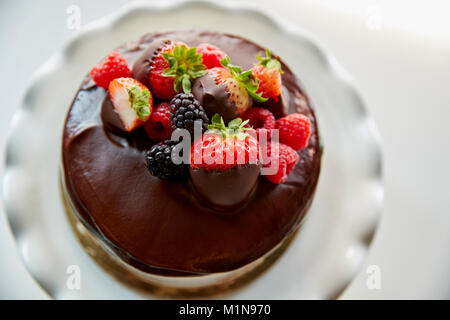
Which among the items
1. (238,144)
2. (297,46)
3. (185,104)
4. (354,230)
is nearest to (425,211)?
(354,230)

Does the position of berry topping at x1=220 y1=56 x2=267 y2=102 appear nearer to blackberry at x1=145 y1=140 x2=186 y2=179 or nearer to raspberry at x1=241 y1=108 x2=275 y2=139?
raspberry at x1=241 y1=108 x2=275 y2=139

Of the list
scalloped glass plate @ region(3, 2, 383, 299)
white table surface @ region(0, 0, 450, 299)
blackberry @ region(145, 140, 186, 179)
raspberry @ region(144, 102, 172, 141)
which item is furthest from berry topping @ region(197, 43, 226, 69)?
white table surface @ region(0, 0, 450, 299)

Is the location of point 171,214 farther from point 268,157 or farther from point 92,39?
point 92,39

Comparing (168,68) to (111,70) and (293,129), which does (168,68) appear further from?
(293,129)

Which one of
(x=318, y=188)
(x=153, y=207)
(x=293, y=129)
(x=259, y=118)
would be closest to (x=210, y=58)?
(x=259, y=118)

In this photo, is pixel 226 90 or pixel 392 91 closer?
pixel 226 90
